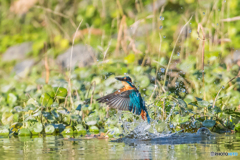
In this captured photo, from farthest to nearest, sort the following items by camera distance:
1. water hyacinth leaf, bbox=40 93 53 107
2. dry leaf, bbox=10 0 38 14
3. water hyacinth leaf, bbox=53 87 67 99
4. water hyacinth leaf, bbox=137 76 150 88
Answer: dry leaf, bbox=10 0 38 14
water hyacinth leaf, bbox=137 76 150 88
water hyacinth leaf, bbox=53 87 67 99
water hyacinth leaf, bbox=40 93 53 107

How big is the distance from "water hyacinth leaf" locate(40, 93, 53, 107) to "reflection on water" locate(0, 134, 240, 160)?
64cm

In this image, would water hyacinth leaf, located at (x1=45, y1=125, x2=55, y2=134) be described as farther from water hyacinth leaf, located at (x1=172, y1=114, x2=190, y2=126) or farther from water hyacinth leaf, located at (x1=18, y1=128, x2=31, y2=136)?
water hyacinth leaf, located at (x1=172, y1=114, x2=190, y2=126)

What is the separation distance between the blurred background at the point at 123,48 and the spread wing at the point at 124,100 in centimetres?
58

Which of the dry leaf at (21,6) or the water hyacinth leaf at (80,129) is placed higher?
the dry leaf at (21,6)

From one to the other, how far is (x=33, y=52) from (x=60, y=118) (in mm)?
4438

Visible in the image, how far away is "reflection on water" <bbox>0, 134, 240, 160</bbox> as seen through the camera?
8.42 ft

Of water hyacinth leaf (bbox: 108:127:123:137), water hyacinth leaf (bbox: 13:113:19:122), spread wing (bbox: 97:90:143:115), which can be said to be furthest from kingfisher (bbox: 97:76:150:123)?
water hyacinth leaf (bbox: 13:113:19:122)

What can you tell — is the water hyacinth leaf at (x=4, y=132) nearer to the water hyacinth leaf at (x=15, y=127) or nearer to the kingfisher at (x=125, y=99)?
the water hyacinth leaf at (x=15, y=127)

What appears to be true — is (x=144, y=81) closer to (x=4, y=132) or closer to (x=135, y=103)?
(x=135, y=103)

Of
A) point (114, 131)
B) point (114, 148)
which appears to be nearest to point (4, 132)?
point (114, 131)

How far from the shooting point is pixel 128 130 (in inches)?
143

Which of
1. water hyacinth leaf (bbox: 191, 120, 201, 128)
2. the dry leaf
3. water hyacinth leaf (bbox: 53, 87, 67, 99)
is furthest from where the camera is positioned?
the dry leaf

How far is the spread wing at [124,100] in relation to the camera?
335 centimetres

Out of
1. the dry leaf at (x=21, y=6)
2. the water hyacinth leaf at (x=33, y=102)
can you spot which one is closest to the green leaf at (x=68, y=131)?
the water hyacinth leaf at (x=33, y=102)
